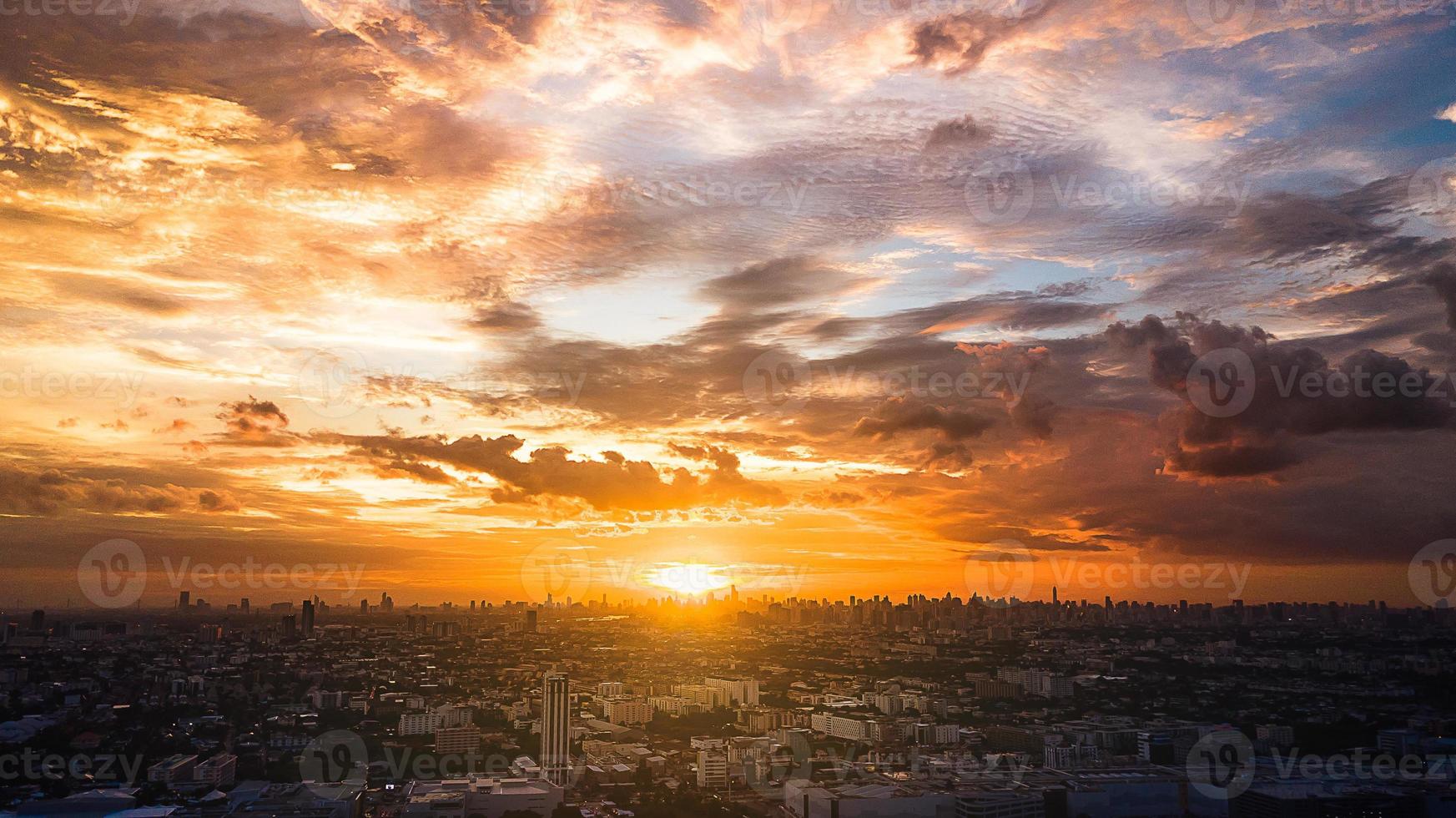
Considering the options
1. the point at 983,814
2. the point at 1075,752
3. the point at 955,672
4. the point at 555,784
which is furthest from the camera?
the point at 955,672

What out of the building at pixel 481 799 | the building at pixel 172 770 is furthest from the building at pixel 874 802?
the building at pixel 172 770

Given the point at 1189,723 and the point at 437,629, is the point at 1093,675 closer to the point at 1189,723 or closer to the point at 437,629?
the point at 1189,723

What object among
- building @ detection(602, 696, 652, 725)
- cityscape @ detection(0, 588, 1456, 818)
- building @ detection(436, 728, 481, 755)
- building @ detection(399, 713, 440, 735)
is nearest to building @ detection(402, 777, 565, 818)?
cityscape @ detection(0, 588, 1456, 818)

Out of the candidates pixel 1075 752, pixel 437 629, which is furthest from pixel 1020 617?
pixel 437 629

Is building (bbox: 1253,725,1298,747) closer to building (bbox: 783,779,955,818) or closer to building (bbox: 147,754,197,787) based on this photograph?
building (bbox: 783,779,955,818)

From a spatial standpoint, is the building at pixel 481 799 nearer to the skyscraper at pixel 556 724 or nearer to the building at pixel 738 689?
the skyscraper at pixel 556 724

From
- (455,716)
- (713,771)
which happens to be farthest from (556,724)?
(455,716)

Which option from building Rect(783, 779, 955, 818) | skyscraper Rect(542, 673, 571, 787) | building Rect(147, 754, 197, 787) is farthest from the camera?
skyscraper Rect(542, 673, 571, 787)

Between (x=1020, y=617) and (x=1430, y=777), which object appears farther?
(x=1020, y=617)

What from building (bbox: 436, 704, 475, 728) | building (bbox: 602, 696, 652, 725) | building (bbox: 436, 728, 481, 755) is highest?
building (bbox: 436, 704, 475, 728)
